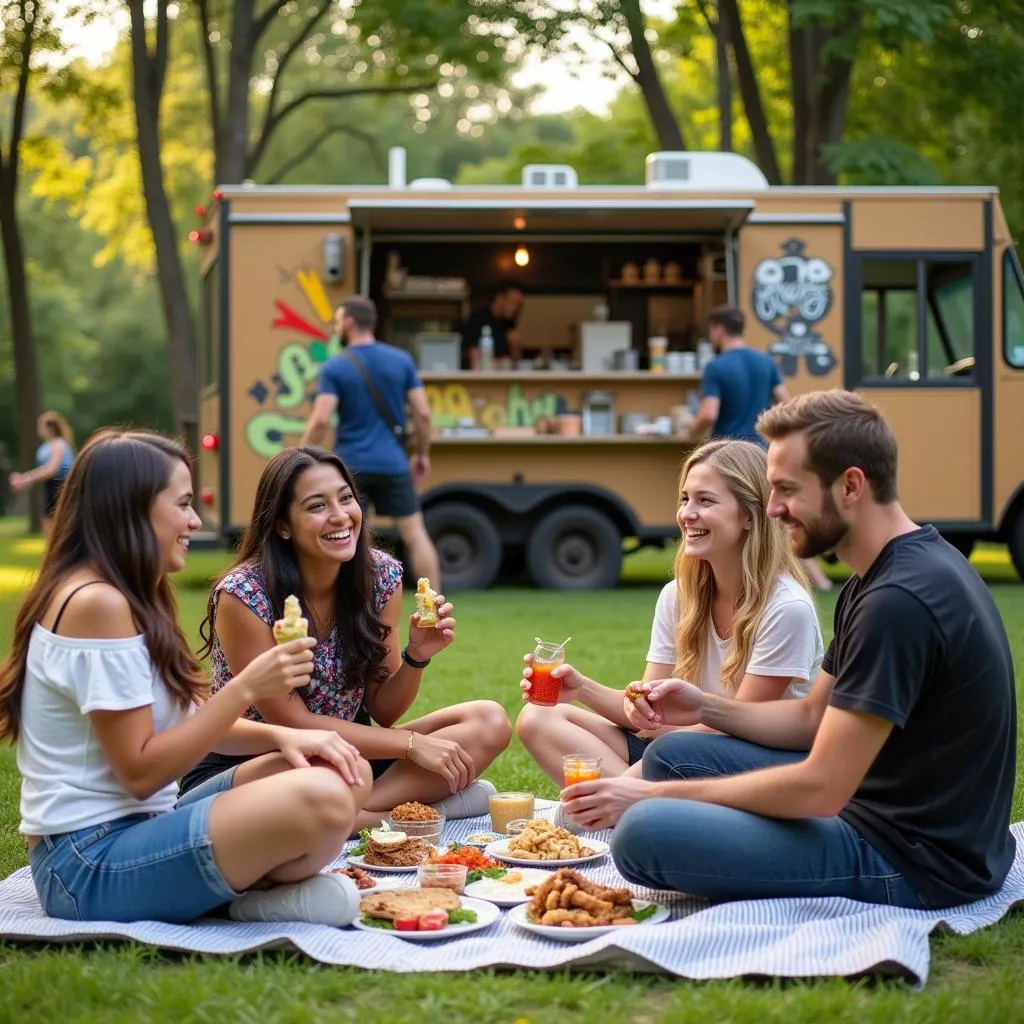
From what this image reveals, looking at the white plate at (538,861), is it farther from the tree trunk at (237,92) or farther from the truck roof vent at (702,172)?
the tree trunk at (237,92)

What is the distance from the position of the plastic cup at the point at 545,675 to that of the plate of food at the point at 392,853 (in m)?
0.53

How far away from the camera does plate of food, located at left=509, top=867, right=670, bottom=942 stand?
3.51 metres

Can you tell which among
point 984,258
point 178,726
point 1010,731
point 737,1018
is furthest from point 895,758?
point 984,258

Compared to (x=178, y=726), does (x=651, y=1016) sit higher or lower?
lower

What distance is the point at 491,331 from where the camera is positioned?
13.1m

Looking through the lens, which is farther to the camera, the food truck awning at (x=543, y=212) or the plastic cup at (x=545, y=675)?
the food truck awning at (x=543, y=212)

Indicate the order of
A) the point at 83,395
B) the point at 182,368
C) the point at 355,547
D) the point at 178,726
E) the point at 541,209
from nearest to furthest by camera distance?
the point at 178,726, the point at 355,547, the point at 541,209, the point at 182,368, the point at 83,395

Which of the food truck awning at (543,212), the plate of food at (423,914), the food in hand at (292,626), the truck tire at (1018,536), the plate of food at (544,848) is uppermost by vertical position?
the food truck awning at (543,212)

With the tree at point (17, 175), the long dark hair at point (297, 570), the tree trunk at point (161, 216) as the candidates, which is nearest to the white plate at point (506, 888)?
the long dark hair at point (297, 570)

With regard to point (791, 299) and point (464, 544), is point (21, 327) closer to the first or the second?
point (464, 544)

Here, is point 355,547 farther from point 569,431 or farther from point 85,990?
point 569,431

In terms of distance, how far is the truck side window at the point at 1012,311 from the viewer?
39.3 feet

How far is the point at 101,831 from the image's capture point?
3469 mm

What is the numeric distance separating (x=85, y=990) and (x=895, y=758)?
6.03 feet
